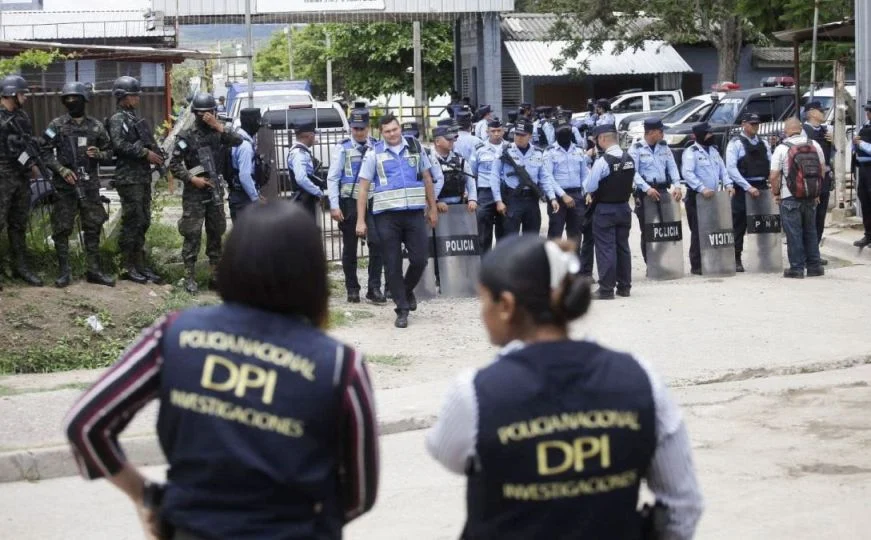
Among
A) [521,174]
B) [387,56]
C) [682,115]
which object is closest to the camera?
[521,174]

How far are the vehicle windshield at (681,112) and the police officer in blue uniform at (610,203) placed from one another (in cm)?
1502

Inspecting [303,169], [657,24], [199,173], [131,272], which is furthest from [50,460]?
Answer: [657,24]

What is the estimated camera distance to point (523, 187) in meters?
14.2

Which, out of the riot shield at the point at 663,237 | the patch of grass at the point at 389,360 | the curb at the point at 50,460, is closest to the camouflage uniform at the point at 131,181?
the patch of grass at the point at 389,360

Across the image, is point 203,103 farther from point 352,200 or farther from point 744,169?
point 744,169

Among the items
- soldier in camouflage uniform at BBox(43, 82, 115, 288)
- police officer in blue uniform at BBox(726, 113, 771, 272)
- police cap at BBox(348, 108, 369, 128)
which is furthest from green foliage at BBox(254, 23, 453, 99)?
soldier in camouflage uniform at BBox(43, 82, 115, 288)

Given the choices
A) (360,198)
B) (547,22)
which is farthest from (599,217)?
(547,22)

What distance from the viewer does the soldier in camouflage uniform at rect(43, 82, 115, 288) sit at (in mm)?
12250

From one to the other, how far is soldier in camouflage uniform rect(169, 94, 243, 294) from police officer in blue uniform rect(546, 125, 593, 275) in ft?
11.3

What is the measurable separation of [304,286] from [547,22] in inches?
1787

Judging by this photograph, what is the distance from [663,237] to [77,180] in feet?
20.4

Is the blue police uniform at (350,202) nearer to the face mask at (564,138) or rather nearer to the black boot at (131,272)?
the black boot at (131,272)

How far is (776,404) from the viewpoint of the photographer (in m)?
9.20

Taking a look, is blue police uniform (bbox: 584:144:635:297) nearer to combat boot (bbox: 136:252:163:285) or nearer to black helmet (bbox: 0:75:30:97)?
combat boot (bbox: 136:252:163:285)
